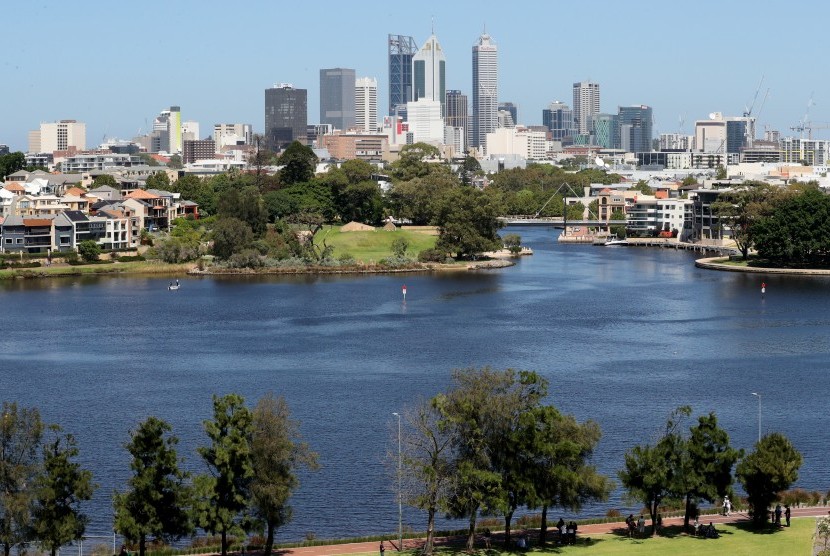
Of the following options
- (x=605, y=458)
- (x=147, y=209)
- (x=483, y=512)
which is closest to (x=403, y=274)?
(x=147, y=209)

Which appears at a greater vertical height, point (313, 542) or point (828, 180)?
point (828, 180)

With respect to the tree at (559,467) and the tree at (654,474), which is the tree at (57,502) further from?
the tree at (654,474)

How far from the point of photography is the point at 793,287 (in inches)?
1538

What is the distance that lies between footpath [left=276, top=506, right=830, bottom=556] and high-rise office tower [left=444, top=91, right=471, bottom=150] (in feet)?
532

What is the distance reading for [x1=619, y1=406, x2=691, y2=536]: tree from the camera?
15.1 m

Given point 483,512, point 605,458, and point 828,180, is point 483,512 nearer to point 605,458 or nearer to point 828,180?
point 605,458

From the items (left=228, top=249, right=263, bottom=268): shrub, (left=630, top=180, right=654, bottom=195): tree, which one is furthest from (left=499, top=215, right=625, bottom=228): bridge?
(left=228, top=249, right=263, bottom=268): shrub

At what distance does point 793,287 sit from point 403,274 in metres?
11.3

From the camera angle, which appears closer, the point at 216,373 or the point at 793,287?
the point at 216,373

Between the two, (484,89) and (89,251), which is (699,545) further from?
(484,89)

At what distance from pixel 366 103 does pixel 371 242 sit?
127m

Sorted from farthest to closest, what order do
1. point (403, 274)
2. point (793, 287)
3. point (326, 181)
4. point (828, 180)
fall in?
point (828, 180) → point (326, 181) → point (403, 274) → point (793, 287)

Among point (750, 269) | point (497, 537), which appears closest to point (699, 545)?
point (497, 537)

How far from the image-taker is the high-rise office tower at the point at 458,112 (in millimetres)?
177500
